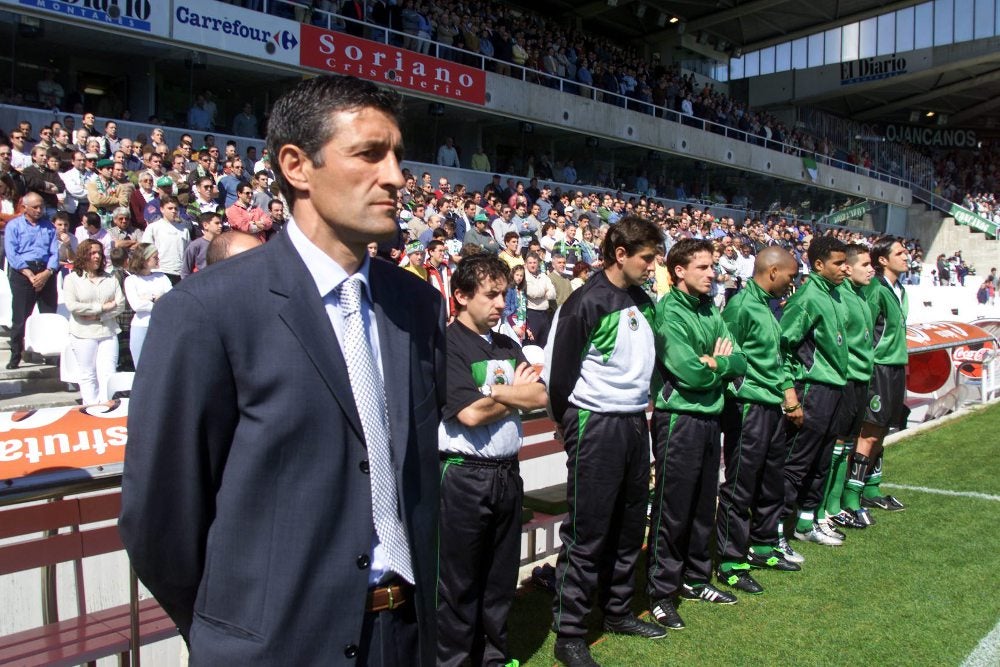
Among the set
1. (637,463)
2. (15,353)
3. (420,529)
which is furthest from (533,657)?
→ (15,353)

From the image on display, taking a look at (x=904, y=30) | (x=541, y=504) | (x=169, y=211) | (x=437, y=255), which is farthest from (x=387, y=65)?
(x=904, y=30)

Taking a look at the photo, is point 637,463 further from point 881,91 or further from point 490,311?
point 881,91

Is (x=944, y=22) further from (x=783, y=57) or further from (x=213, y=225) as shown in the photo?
(x=213, y=225)

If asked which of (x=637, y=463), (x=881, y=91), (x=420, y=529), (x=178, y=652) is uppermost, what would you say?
(x=881, y=91)

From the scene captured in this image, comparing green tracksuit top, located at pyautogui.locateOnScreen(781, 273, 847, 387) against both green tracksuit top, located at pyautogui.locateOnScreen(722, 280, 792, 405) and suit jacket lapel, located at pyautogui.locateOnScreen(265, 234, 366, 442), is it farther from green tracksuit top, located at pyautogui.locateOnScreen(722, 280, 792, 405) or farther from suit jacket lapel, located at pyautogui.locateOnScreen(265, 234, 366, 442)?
suit jacket lapel, located at pyautogui.locateOnScreen(265, 234, 366, 442)

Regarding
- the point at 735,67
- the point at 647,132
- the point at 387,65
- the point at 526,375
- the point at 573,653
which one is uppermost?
the point at 735,67

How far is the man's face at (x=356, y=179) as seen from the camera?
5.93 ft

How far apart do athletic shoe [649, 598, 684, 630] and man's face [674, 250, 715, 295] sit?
169 centimetres

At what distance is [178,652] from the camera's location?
3.59 metres

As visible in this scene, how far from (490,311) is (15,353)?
7031 mm

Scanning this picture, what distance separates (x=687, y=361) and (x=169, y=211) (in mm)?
6761

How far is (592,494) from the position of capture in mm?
4082

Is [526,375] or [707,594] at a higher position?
[526,375]

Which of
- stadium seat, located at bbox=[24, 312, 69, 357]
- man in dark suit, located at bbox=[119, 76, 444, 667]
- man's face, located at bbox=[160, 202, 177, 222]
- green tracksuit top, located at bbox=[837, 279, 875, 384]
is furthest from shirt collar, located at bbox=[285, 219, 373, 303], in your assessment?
man's face, located at bbox=[160, 202, 177, 222]
